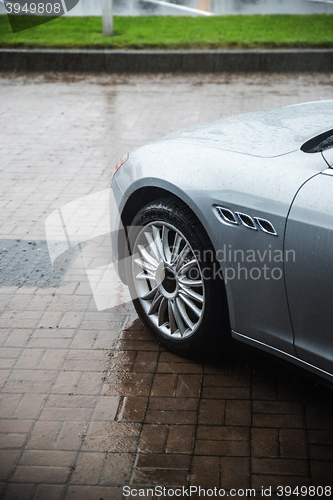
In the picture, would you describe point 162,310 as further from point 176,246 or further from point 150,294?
point 176,246

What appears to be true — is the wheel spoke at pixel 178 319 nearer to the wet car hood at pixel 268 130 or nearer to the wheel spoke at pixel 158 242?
the wheel spoke at pixel 158 242

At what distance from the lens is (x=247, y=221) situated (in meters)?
2.56

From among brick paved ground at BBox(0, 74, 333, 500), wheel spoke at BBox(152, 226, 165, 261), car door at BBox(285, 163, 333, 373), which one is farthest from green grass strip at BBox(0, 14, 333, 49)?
car door at BBox(285, 163, 333, 373)

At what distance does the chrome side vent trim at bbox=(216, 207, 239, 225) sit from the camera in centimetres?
263

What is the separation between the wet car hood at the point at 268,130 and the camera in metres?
2.78

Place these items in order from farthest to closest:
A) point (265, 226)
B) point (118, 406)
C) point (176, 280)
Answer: point (176, 280) < point (118, 406) < point (265, 226)

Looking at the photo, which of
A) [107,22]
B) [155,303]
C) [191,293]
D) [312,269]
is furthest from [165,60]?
[312,269]

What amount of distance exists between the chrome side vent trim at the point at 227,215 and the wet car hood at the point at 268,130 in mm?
315

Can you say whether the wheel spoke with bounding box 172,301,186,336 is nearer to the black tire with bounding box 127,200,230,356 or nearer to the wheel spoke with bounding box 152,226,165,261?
the black tire with bounding box 127,200,230,356

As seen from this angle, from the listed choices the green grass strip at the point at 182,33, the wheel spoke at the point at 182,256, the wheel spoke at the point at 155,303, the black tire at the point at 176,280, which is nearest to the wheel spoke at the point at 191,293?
the black tire at the point at 176,280

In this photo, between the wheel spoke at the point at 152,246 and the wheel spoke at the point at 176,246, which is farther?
the wheel spoke at the point at 152,246

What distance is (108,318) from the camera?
12.1 feet

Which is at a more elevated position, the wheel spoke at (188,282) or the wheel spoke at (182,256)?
the wheel spoke at (182,256)

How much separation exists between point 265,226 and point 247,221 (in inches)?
4.2
